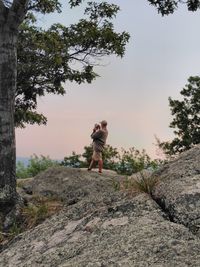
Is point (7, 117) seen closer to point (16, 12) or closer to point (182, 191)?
point (16, 12)

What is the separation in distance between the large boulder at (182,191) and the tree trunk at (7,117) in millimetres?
4263

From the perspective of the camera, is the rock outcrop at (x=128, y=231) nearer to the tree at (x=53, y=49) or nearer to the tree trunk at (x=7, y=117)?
the tree trunk at (x=7, y=117)

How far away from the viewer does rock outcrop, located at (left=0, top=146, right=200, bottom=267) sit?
464cm

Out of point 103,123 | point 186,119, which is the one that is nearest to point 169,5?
point 103,123

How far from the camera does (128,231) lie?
540cm

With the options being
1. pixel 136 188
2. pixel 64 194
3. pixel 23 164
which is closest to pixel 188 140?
pixel 23 164

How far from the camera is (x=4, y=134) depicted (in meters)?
10.8

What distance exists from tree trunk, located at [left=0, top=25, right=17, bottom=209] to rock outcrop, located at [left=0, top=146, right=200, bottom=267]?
3535 millimetres

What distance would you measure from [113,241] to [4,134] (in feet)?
20.1

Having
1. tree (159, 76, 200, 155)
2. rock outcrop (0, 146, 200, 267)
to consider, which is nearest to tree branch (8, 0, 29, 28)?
rock outcrop (0, 146, 200, 267)

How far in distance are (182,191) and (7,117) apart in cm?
589

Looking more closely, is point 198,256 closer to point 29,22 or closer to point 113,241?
point 113,241

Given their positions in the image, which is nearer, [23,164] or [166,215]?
[166,215]

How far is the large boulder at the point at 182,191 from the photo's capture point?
18.3ft
